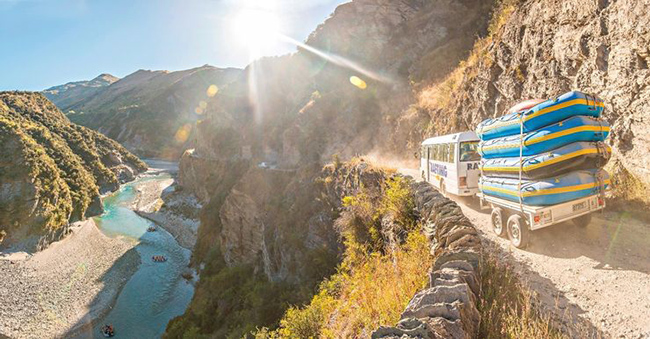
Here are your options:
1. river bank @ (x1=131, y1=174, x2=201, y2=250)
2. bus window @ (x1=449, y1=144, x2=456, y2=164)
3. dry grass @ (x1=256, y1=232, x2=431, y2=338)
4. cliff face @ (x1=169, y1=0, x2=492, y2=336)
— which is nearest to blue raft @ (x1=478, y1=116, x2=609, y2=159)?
dry grass @ (x1=256, y1=232, x2=431, y2=338)

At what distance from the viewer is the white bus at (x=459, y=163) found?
11.9 m

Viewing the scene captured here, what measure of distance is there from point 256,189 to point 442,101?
21682 mm

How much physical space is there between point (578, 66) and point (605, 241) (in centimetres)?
726

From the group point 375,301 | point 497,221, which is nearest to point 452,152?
point 497,221

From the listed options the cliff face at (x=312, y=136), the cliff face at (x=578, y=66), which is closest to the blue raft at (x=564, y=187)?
the cliff face at (x=578, y=66)

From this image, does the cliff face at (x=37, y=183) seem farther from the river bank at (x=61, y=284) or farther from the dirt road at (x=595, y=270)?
the dirt road at (x=595, y=270)

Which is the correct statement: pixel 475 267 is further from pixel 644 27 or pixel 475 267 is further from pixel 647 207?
pixel 644 27

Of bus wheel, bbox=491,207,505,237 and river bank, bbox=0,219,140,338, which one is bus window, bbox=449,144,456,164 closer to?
bus wheel, bbox=491,207,505,237

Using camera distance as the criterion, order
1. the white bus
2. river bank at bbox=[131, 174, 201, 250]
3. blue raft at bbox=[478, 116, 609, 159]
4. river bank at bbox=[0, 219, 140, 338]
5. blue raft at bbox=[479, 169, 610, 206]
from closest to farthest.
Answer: blue raft at bbox=[478, 116, 609, 159] → blue raft at bbox=[479, 169, 610, 206] → the white bus → river bank at bbox=[0, 219, 140, 338] → river bank at bbox=[131, 174, 201, 250]

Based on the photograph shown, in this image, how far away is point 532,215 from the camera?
6.96 m

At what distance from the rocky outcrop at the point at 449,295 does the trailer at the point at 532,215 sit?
6.07 feet

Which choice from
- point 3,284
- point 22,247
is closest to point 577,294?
point 3,284

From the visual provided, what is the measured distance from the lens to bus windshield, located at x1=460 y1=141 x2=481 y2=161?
11.9 meters

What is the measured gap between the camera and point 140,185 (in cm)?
9781
